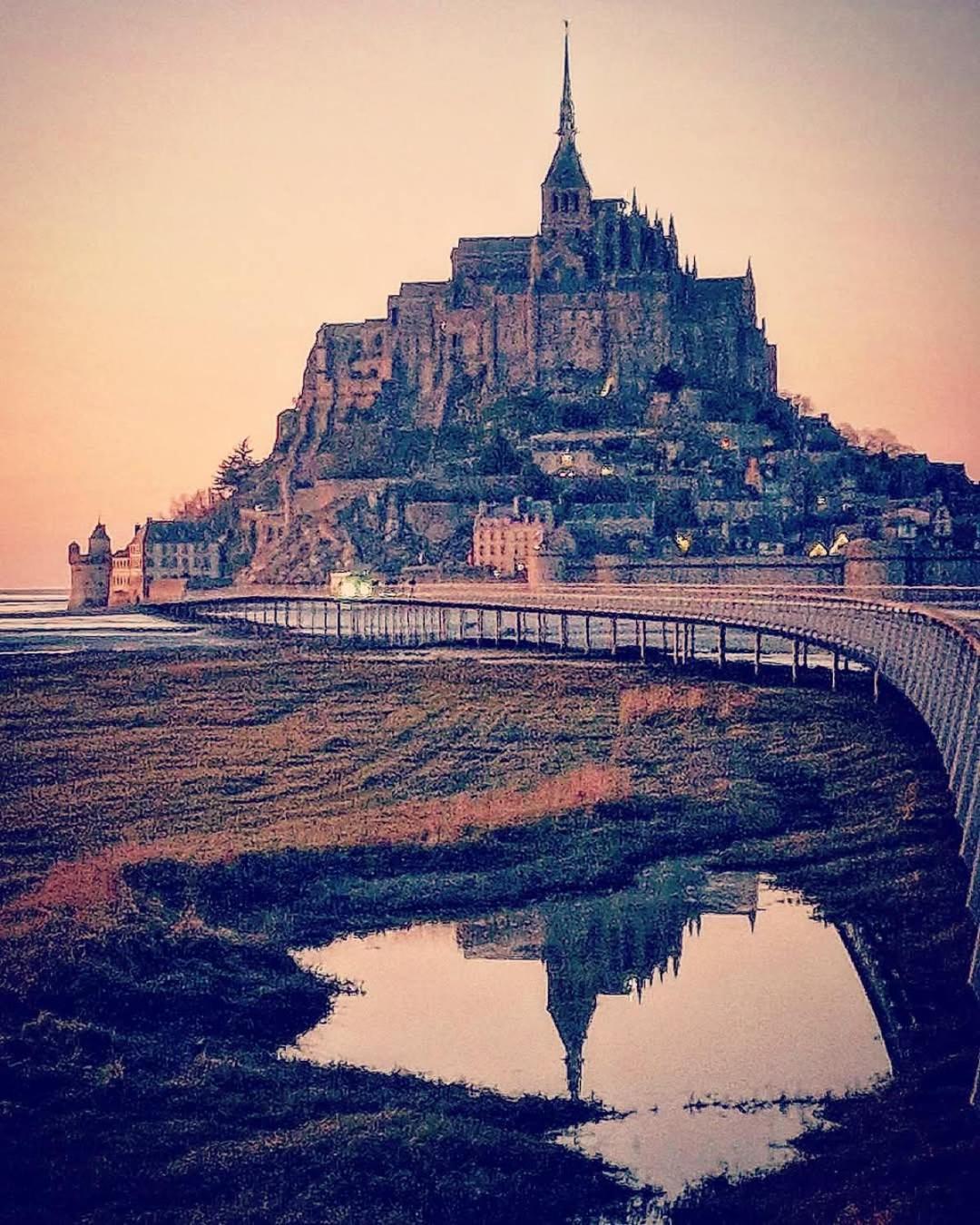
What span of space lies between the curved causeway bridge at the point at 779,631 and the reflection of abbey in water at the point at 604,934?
13.9ft

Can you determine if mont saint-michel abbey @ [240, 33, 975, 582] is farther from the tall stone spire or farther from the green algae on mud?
the green algae on mud

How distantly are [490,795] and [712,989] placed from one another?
13775mm

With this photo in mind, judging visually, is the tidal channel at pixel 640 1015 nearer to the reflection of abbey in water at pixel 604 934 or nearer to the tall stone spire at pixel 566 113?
the reflection of abbey in water at pixel 604 934

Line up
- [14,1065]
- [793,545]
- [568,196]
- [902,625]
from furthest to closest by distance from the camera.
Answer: [568,196], [793,545], [902,625], [14,1065]

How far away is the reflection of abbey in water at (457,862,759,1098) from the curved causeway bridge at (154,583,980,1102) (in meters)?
4.24

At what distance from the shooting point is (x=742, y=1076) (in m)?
19.9

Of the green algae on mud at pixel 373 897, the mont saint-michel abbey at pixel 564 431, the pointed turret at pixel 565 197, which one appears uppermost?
the pointed turret at pixel 565 197

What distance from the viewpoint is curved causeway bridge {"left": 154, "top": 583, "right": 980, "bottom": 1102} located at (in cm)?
2228

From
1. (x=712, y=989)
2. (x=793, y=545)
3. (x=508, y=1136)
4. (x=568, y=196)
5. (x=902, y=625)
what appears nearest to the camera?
(x=508, y=1136)

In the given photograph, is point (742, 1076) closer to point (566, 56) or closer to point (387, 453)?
point (387, 453)

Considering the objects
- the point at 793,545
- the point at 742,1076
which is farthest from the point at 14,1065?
the point at 793,545

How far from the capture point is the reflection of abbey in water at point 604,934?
23.4m

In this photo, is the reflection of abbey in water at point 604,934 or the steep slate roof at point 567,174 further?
the steep slate roof at point 567,174

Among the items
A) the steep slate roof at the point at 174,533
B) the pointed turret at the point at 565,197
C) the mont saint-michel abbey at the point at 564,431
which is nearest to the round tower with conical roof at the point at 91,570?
the steep slate roof at the point at 174,533
